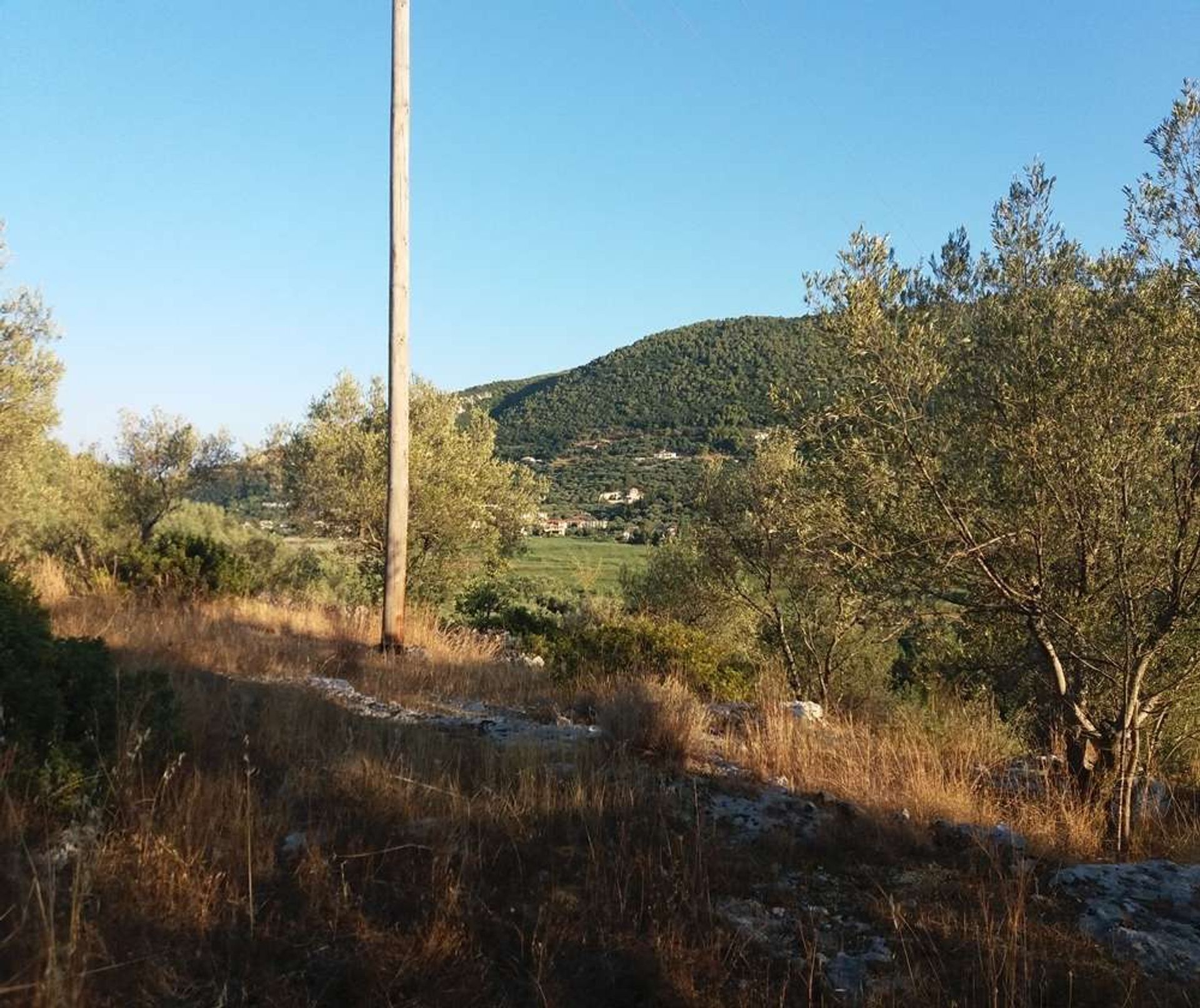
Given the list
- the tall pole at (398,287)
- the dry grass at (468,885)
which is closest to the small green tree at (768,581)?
the tall pole at (398,287)

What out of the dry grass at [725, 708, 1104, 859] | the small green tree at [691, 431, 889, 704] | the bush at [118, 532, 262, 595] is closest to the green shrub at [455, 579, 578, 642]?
the small green tree at [691, 431, 889, 704]

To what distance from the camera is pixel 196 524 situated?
27500 millimetres

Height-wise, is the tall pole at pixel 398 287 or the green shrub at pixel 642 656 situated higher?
the tall pole at pixel 398 287

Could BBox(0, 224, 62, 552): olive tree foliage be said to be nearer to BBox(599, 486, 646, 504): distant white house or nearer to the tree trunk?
the tree trunk

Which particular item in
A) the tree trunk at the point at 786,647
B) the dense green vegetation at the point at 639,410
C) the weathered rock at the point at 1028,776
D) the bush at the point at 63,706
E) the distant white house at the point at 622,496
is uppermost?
the dense green vegetation at the point at 639,410

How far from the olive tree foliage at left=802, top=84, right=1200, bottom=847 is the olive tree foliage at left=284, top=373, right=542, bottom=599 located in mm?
14225

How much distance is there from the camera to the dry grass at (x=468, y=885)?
2.93 meters

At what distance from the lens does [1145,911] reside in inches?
148

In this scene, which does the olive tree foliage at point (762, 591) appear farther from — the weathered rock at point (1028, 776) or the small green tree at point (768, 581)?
the weathered rock at point (1028, 776)

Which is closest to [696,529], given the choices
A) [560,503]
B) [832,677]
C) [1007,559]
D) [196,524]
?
[832,677]

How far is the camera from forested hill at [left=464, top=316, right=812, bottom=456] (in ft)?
181

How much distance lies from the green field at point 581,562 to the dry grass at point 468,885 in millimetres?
17628

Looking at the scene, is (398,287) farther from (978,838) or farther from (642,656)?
(978,838)

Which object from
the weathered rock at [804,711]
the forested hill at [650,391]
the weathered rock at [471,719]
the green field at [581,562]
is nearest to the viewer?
the weathered rock at [471,719]
